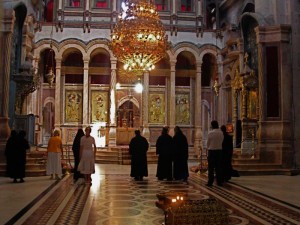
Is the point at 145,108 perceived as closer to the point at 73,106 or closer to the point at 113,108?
the point at 113,108

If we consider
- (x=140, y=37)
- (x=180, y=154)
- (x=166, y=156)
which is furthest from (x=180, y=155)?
(x=140, y=37)

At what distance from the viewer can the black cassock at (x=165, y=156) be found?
10459 mm

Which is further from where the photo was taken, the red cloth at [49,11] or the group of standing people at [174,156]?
the red cloth at [49,11]

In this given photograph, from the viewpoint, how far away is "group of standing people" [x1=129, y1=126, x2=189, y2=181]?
33.9 ft

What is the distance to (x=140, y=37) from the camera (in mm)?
14438

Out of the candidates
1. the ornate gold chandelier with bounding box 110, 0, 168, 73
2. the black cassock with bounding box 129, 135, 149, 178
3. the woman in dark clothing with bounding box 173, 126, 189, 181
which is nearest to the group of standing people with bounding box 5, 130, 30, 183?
the black cassock with bounding box 129, 135, 149, 178

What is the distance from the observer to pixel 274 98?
12266mm

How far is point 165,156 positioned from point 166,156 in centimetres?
3

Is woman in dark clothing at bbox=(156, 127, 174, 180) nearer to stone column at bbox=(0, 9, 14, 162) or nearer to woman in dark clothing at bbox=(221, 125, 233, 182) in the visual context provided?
woman in dark clothing at bbox=(221, 125, 233, 182)

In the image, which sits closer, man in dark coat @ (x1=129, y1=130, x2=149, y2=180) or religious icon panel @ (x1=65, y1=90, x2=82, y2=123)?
man in dark coat @ (x1=129, y1=130, x2=149, y2=180)

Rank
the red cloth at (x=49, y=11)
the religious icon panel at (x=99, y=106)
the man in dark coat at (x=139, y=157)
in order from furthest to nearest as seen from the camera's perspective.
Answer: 1. the red cloth at (x=49, y=11)
2. the religious icon panel at (x=99, y=106)
3. the man in dark coat at (x=139, y=157)

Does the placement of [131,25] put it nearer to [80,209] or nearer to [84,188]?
[84,188]

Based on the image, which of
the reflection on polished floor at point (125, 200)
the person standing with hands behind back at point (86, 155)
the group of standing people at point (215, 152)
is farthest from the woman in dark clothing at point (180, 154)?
the person standing with hands behind back at point (86, 155)

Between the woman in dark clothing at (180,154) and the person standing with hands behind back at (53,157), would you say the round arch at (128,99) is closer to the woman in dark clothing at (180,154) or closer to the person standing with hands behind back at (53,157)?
the person standing with hands behind back at (53,157)
